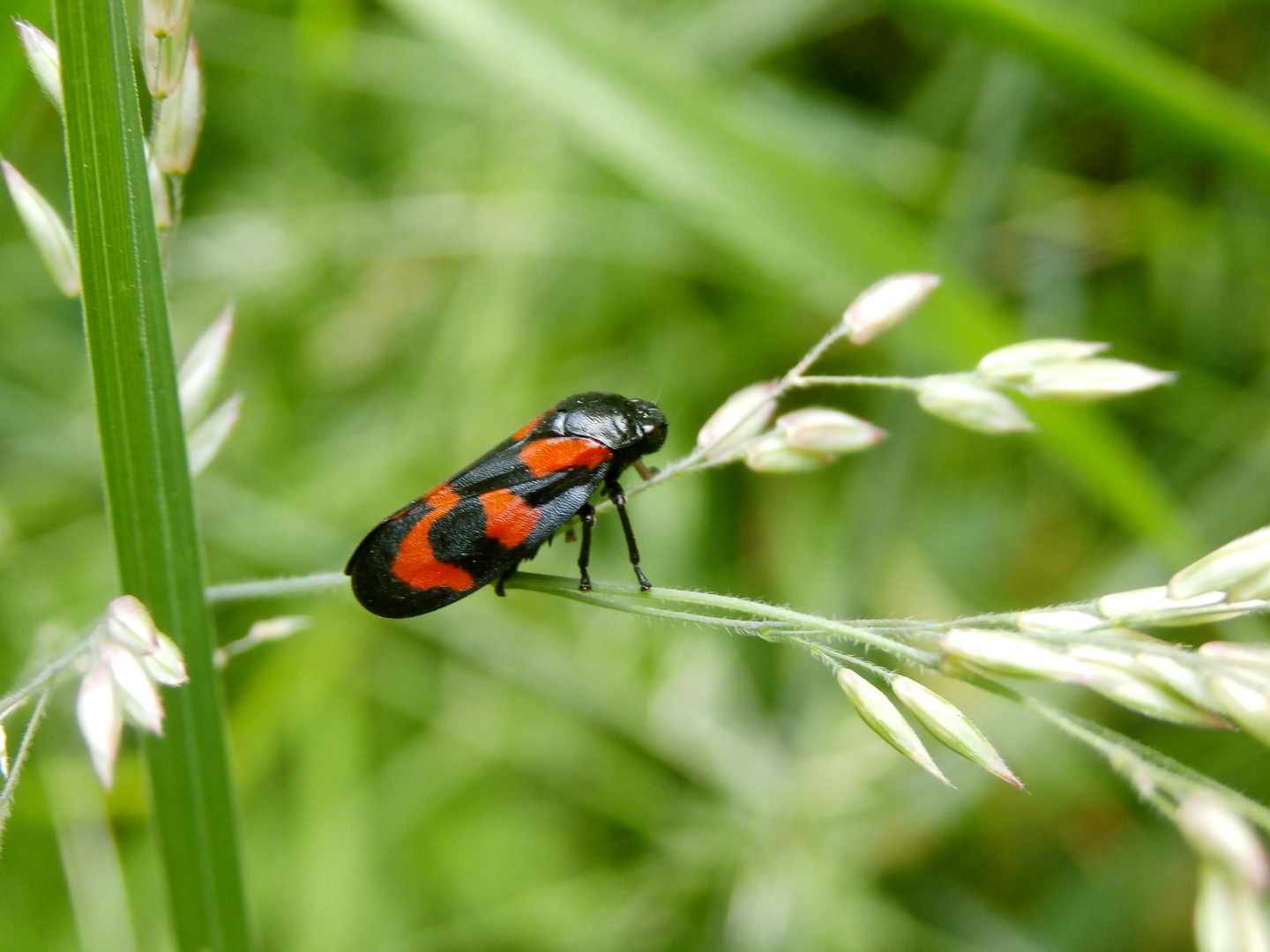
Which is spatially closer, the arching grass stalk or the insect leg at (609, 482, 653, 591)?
the arching grass stalk

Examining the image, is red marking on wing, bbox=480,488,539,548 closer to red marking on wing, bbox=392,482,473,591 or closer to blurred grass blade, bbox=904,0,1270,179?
red marking on wing, bbox=392,482,473,591

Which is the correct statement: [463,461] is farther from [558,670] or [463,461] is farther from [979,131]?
[979,131]

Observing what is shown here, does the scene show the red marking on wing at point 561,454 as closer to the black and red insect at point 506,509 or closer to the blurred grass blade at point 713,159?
the black and red insect at point 506,509

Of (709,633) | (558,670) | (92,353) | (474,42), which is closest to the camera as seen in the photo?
(92,353)

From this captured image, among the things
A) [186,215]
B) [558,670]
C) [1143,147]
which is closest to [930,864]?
[558,670]

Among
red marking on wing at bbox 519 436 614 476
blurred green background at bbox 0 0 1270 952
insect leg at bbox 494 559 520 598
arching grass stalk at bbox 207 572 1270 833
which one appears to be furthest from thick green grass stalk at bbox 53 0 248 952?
blurred green background at bbox 0 0 1270 952

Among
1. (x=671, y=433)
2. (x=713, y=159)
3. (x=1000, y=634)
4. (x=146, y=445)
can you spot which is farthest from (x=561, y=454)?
(x=671, y=433)

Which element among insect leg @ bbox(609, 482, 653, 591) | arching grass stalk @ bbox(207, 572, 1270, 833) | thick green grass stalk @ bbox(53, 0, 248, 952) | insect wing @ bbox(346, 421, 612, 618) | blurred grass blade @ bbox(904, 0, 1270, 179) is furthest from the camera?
blurred grass blade @ bbox(904, 0, 1270, 179)
